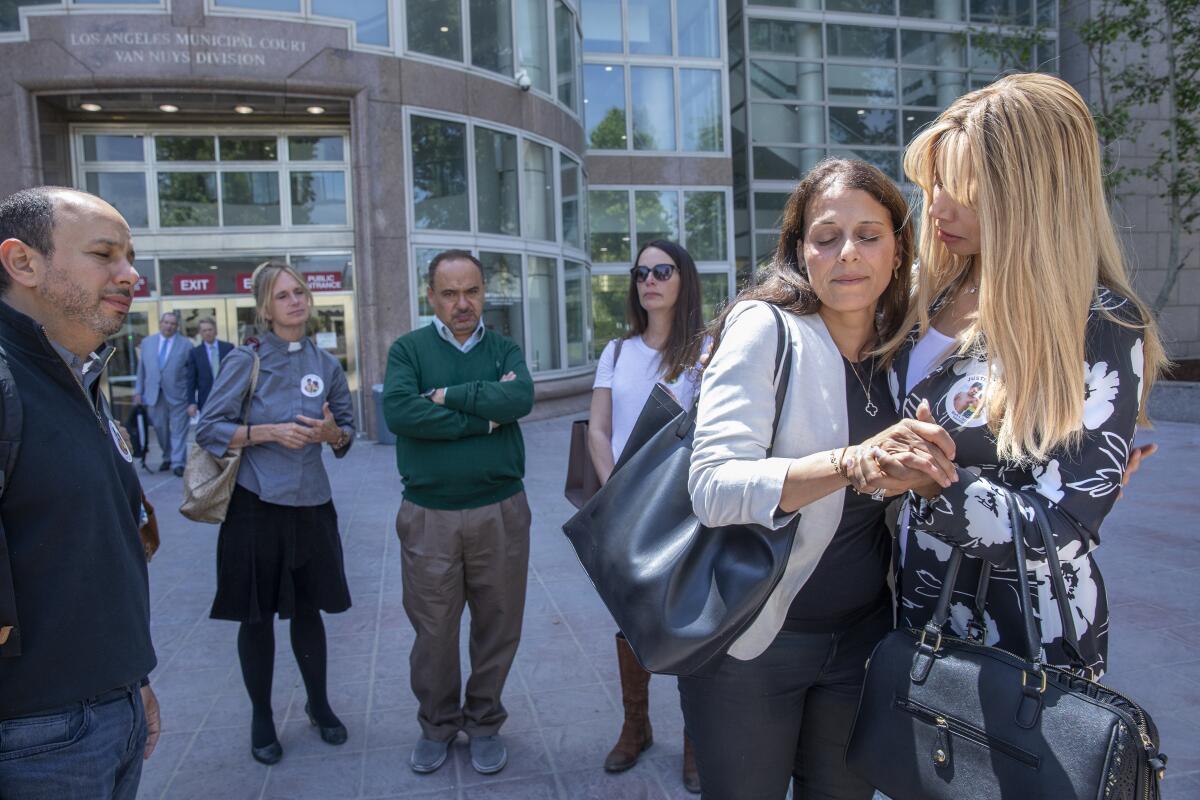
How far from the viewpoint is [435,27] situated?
512 inches

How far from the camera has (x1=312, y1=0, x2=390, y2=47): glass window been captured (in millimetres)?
12156

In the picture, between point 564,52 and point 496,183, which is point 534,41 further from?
point 496,183

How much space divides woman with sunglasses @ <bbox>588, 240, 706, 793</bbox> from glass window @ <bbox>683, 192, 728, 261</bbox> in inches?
638

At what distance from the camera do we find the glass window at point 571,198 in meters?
15.6

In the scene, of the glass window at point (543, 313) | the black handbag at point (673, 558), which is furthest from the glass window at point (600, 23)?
the black handbag at point (673, 558)

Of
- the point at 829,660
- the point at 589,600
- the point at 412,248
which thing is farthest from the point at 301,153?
the point at 829,660

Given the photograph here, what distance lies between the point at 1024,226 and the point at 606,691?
3.06 metres

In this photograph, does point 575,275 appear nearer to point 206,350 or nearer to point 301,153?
point 301,153

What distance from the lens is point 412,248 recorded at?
12.7m

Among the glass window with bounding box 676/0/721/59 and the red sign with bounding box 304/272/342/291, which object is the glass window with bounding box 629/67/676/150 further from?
the red sign with bounding box 304/272/342/291

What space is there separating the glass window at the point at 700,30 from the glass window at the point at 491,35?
21.8ft

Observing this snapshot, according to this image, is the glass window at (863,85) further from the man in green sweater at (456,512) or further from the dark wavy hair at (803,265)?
the dark wavy hair at (803,265)

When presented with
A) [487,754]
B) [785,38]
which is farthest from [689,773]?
[785,38]

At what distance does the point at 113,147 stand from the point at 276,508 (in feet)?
40.9
